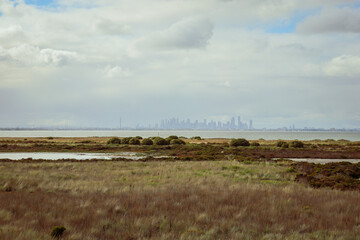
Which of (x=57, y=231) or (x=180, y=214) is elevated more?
(x=57, y=231)

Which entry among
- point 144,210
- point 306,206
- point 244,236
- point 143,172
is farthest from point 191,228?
point 143,172

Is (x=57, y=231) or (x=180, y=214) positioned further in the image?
(x=180, y=214)

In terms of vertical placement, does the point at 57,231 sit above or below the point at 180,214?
above

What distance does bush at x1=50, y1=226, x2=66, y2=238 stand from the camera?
21.8 ft

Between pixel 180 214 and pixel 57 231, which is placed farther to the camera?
pixel 180 214

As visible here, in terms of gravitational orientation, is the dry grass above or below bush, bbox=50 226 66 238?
below

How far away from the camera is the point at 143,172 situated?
2106 cm

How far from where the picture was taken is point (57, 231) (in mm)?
6719

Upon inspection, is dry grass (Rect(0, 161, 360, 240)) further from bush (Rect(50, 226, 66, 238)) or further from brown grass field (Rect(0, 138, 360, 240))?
bush (Rect(50, 226, 66, 238))

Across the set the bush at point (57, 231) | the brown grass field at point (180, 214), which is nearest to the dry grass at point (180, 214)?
the brown grass field at point (180, 214)

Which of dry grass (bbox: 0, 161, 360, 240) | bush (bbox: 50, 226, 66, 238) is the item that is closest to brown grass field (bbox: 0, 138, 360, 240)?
dry grass (bbox: 0, 161, 360, 240)

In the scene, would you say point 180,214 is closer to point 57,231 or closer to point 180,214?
point 180,214

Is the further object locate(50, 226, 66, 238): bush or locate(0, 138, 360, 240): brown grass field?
locate(0, 138, 360, 240): brown grass field

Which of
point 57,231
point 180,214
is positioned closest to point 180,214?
point 180,214
